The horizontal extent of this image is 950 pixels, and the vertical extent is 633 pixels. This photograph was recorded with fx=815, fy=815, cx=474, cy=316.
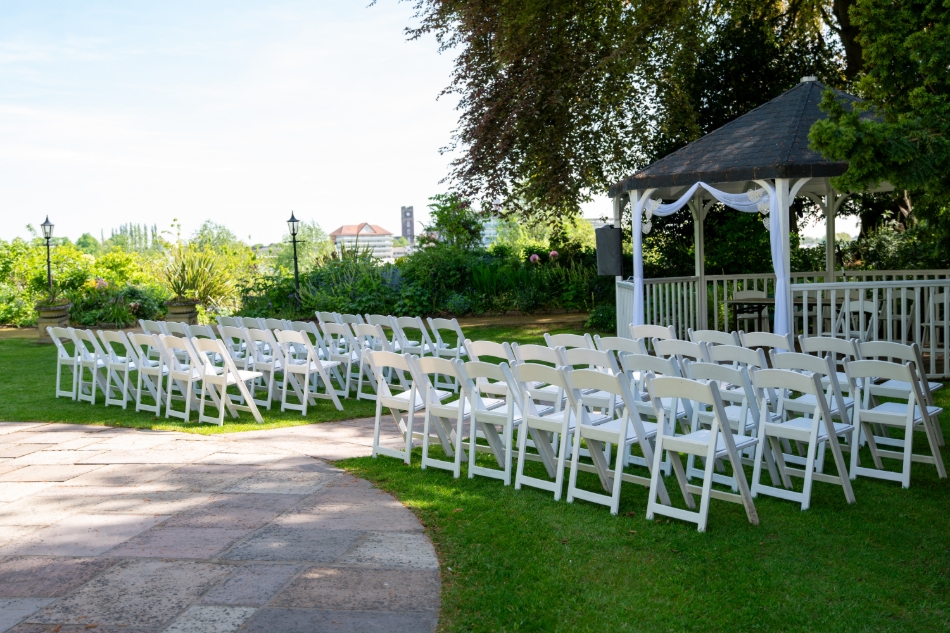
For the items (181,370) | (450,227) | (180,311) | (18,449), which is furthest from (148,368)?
(450,227)

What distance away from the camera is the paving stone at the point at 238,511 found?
182 inches

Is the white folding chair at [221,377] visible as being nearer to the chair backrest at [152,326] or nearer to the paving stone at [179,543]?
the chair backrest at [152,326]

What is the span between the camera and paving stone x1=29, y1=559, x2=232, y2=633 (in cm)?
A: 338

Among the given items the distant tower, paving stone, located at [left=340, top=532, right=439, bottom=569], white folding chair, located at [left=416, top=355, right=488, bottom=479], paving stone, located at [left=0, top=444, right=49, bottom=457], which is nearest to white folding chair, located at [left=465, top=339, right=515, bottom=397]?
white folding chair, located at [left=416, top=355, right=488, bottom=479]

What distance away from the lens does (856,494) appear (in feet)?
16.2

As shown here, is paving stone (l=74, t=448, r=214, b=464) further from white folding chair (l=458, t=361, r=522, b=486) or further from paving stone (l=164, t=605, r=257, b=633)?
paving stone (l=164, t=605, r=257, b=633)

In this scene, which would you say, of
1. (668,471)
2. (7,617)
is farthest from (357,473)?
(7,617)

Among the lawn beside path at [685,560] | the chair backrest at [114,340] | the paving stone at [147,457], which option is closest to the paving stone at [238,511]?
the lawn beside path at [685,560]

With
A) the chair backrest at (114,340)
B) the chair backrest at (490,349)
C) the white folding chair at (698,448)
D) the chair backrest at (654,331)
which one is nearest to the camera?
the white folding chair at (698,448)

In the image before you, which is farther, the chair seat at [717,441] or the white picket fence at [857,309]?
the white picket fence at [857,309]

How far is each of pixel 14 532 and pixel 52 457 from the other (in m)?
1.99

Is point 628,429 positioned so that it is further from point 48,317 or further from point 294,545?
point 48,317

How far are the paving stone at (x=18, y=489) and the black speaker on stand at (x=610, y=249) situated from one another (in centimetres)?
812

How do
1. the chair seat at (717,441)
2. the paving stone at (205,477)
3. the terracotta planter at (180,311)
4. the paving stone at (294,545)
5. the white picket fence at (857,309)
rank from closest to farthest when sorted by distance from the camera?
1. the paving stone at (294,545)
2. the chair seat at (717,441)
3. the paving stone at (205,477)
4. the white picket fence at (857,309)
5. the terracotta planter at (180,311)
